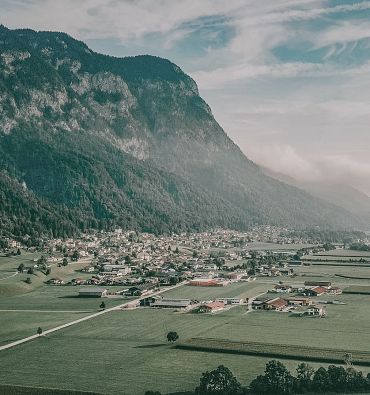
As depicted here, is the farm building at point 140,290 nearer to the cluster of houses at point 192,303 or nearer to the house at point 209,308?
the cluster of houses at point 192,303

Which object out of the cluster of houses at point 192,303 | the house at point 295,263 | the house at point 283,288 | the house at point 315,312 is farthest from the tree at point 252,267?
the house at point 315,312

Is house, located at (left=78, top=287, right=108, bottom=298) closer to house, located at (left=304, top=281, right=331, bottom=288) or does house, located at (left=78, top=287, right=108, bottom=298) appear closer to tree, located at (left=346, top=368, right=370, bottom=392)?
house, located at (left=304, top=281, right=331, bottom=288)

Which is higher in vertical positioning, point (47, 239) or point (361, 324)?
point (47, 239)

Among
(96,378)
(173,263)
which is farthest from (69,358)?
(173,263)

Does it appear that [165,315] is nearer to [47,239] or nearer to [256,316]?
[256,316]

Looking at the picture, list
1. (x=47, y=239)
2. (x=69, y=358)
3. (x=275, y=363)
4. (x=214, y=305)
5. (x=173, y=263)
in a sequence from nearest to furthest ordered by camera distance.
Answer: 1. (x=275, y=363)
2. (x=69, y=358)
3. (x=214, y=305)
4. (x=173, y=263)
5. (x=47, y=239)

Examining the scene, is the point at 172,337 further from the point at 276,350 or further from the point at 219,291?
the point at 219,291

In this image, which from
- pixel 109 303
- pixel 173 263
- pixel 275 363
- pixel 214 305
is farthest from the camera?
pixel 173 263
